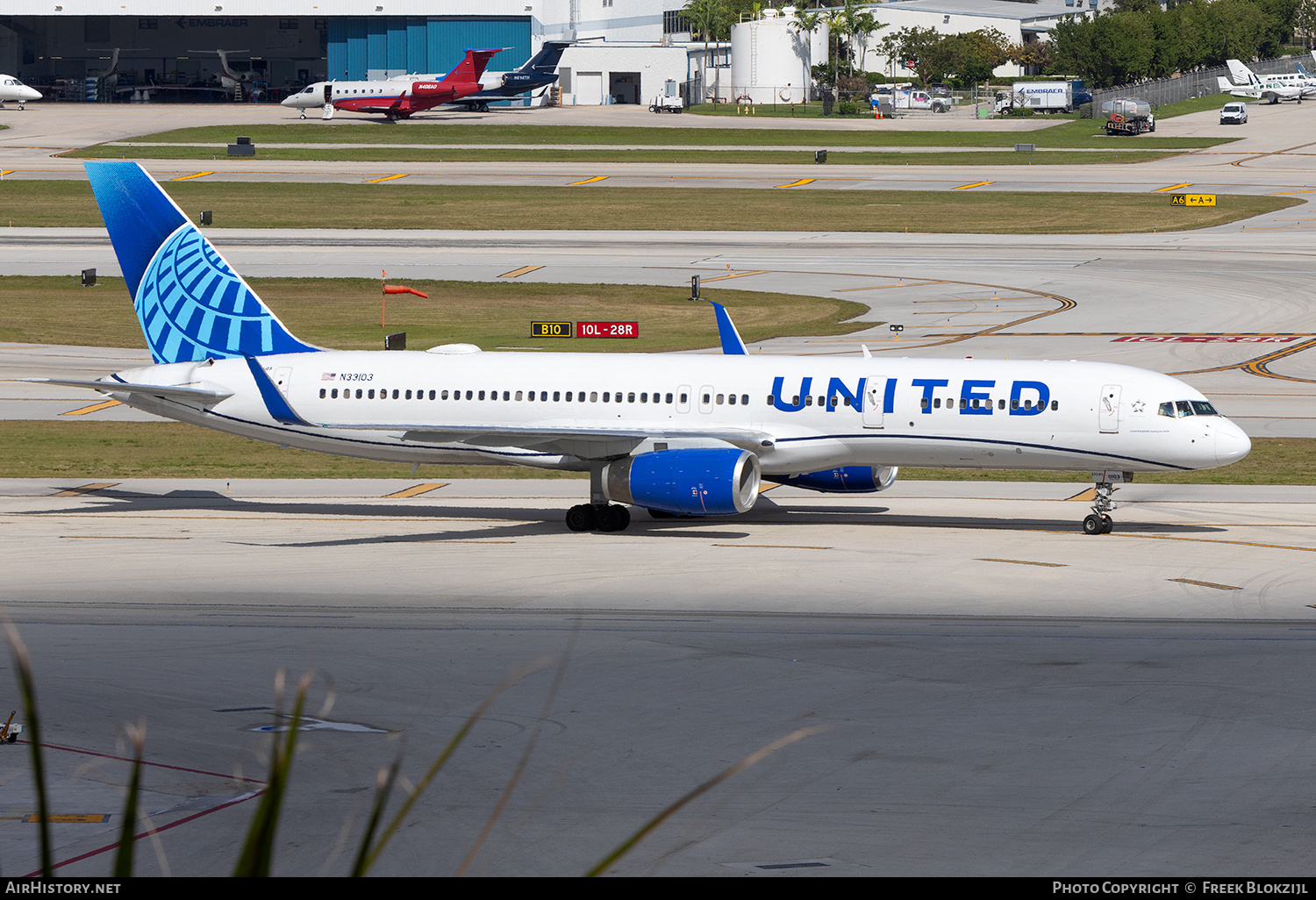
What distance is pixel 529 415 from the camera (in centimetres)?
3675

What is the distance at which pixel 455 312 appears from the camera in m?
70.7

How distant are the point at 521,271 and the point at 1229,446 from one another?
52951mm

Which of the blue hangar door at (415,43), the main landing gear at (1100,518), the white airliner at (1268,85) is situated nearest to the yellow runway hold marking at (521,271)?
the main landing gear at (1100,518)

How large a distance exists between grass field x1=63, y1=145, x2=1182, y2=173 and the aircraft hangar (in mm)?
42592

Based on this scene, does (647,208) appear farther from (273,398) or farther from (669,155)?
(273,398)

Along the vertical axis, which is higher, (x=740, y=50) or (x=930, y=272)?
(x=740, y=50)

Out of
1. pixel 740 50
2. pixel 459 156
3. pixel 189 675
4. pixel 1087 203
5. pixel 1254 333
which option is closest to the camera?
pixel 189 675

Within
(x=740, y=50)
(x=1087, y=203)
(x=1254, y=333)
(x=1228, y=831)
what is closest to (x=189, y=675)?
(x=1228, y=831)

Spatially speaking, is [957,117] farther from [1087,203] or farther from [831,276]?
[831,276]

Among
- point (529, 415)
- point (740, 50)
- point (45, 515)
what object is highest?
point (740, 50)

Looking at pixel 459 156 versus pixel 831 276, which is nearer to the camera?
pixel 831 276

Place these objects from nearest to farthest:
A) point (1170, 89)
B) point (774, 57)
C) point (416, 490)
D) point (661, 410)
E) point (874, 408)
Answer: point (874, 408) → point (661, 410) → point (416, 490) → point (1170, 89) → point (774, 57)

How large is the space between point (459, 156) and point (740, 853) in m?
120

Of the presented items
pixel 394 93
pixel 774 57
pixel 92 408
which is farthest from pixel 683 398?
pixel 774 57
